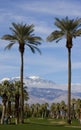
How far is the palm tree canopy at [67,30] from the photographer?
66875 millimetres

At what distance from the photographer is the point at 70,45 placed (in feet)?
227

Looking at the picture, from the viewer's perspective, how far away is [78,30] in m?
67.5

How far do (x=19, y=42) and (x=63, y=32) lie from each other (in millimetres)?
8302

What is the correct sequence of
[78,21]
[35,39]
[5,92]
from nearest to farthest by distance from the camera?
1. [78,21]
2. [35,39]
3. [5,92]

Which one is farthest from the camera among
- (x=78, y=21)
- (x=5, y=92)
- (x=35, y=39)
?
(x=5, y=92)

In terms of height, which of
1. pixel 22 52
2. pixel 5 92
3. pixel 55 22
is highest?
pixel 55 22

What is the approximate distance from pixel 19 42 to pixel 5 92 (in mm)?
15605

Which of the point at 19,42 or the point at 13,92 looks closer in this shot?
the point at 19,42

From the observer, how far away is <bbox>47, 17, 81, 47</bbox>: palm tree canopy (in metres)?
66.9

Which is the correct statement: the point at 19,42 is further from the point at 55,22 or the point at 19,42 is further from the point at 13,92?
the point at 13,92

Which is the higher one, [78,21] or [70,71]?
[78,21]

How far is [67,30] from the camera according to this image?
67.8 meters

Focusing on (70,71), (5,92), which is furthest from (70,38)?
(5,92)

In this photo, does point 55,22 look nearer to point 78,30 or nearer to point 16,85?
point 78,30
